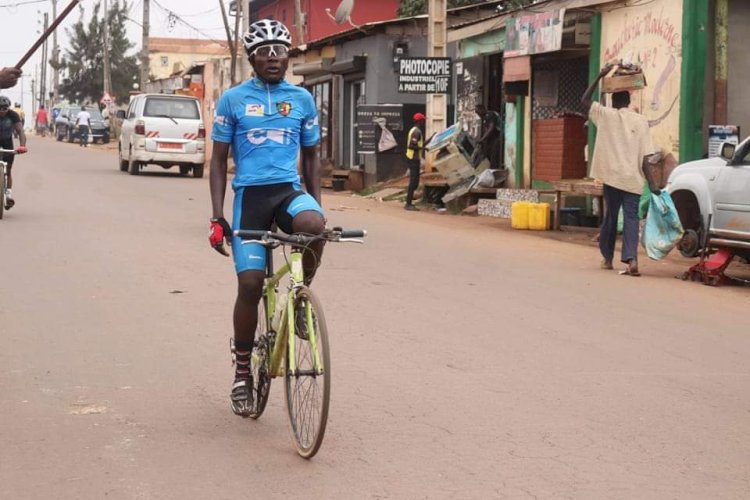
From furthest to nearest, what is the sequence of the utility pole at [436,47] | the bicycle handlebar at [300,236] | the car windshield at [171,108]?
1. the car windshield at [171,108]
2. the utility pole at [436,47]
3. the bicycle handlebar at [300,236]

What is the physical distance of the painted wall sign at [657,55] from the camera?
17.2m

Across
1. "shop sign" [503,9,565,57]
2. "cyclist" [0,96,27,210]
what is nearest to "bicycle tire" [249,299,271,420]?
"cyclist" [0,96,27,210]

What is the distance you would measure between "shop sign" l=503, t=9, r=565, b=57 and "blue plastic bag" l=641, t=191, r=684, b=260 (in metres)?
7.19

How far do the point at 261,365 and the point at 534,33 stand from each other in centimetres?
1541

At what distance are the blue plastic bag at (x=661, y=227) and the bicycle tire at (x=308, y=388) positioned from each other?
26.0ft

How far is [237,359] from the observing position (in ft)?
19.6

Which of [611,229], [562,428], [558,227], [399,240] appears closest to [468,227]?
[558,227]

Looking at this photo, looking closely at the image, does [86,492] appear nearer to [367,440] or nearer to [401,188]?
[367,440]

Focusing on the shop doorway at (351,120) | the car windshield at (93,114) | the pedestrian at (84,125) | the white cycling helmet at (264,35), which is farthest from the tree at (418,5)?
the white cycling helmet at (264,35)

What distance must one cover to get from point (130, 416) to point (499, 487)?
82.0 inches

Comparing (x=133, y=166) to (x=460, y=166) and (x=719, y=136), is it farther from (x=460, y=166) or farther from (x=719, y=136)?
(x=719, y=136)

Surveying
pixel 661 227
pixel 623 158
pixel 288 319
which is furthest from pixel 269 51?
pixel 661 227

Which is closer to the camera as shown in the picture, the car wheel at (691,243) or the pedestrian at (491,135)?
the car wheel at (691,243)

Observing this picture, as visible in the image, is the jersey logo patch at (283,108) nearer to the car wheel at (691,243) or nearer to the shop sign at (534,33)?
the car wheel at (691,243)
